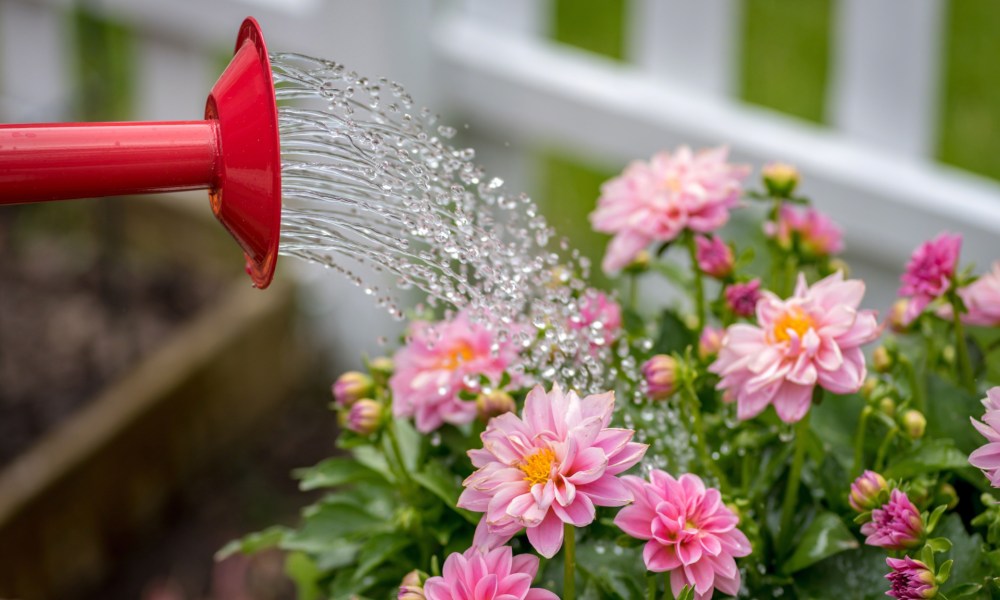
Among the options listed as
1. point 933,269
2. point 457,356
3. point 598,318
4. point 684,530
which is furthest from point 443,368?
point 933,269

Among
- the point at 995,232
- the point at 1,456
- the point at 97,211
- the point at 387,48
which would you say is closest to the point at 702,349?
the point at 995,232

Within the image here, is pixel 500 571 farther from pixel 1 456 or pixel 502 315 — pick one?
pixel 1 456

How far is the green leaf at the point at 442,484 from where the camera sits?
0.78 meters

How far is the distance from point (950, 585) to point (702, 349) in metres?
0.22

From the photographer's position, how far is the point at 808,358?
2.35 feet

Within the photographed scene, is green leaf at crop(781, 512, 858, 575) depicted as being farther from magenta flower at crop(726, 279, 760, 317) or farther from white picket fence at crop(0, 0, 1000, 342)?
white picket fence at crop(0, 0, 1000, 342)

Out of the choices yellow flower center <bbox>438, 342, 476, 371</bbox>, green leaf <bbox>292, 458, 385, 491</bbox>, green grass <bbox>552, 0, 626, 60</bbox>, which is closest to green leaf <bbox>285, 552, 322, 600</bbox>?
green leaf <bbox>292, 458, 385, 491</bbox>

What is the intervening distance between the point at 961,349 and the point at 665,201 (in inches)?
9.0

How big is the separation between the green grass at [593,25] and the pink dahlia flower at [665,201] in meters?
1.73

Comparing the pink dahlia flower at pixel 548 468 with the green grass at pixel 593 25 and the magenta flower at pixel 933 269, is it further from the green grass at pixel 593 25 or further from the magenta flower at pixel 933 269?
the green grass at pixel 593 25

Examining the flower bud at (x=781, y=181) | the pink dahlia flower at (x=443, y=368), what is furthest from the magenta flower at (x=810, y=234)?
the pink dahlia flower at (x=443, y=368)

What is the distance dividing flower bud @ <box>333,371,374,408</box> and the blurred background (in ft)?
3.21

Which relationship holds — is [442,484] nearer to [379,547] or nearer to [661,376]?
[379,547]

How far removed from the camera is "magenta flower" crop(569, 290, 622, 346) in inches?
32.4
